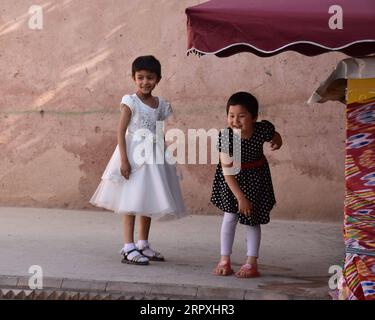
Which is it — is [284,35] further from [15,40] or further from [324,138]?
[15,40]

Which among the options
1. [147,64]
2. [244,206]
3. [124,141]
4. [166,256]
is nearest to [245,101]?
[244,206]

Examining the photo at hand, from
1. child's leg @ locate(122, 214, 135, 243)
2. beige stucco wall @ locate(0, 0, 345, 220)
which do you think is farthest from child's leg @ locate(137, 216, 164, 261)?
beige stucco wall @ locate(0, 0, 345, 220)

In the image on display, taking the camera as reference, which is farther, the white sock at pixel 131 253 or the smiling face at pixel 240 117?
the white sock at pixel 131 253

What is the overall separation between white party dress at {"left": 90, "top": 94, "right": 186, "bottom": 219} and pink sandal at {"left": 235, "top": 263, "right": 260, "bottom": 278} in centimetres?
69

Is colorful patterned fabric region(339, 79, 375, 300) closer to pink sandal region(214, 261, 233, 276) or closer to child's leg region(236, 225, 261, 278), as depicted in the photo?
child's leg region(236, 225, 261, 278)

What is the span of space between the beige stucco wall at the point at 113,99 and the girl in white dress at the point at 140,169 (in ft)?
9.08

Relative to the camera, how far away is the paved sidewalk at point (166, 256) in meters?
5.79

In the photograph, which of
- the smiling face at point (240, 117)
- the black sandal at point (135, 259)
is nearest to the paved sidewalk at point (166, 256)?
the black sandal at point (135, 259)

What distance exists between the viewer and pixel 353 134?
5301mm

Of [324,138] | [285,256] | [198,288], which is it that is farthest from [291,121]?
[198,288]

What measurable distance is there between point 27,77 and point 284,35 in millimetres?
5291

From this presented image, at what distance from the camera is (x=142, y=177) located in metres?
6.46

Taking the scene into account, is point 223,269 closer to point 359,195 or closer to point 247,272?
point 247,272

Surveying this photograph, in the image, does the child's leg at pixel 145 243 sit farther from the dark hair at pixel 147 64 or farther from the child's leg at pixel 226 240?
the dark hair at pixel 147 64
